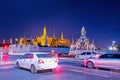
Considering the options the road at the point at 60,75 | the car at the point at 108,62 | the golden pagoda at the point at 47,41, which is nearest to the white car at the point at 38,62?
the road at the point at 60,75

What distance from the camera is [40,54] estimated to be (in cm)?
1574

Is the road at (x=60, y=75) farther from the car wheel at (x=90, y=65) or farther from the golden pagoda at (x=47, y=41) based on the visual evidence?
the golden pagoda at (x=47, y=41)

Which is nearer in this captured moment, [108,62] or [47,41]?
[108,62]

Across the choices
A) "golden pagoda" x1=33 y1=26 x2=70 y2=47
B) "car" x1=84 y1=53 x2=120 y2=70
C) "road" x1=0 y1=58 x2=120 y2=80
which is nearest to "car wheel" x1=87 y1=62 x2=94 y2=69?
"car" x1=84 y1=53 x2=120 y2=70

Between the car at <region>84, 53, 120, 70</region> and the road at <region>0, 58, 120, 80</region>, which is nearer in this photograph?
the road at <region>0, 58, 120, 80</region>

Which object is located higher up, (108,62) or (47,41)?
(47,41)

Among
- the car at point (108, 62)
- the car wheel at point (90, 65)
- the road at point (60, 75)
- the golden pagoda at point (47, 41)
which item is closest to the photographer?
the road at point (60, 75)

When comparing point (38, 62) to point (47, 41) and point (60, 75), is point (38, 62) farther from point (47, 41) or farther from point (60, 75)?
point (47, 41)

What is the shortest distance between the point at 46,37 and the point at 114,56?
13767 cm

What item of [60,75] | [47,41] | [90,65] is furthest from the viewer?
[47,41]

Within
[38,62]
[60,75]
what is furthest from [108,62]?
[38,62]

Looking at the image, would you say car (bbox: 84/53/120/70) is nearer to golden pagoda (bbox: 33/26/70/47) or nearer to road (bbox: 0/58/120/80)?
road (bbox: 0/58/120/80)

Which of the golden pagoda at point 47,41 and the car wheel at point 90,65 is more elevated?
the golden pagoda at point 47,41

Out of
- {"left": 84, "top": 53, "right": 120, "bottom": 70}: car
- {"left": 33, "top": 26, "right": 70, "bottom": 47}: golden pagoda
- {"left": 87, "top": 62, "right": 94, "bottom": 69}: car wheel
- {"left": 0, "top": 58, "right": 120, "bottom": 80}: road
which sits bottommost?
{"left": 0, "top": 58, "right": 120, "bottom": 80}: road
